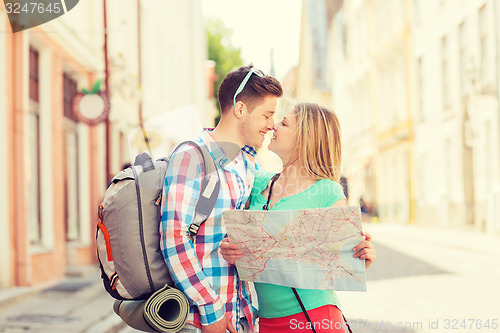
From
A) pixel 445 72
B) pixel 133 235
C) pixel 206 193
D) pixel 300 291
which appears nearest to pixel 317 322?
pixel 300 291

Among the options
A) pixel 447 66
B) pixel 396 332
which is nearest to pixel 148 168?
pixel 396 332

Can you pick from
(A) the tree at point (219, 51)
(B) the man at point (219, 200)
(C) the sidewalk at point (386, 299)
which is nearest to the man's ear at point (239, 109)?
(B) the man at point (219, 200)

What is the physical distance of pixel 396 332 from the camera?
615cm

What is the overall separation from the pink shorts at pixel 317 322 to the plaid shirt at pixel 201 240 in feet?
0.40

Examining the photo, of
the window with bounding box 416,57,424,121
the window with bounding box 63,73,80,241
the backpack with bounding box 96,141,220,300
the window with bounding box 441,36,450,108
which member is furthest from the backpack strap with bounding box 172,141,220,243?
the window with bounding box 416,57,424,121

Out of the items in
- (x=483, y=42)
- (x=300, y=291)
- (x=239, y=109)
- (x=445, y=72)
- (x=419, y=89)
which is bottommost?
(x=300, y=291)

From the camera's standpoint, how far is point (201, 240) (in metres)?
2.41

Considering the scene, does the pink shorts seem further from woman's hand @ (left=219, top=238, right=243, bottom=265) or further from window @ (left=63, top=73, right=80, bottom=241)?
window @ (left=63, top=73, right=80, bottom=241)

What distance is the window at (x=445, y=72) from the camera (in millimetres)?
23692

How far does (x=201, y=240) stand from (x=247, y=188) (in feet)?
0.93

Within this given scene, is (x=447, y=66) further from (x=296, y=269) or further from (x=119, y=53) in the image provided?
(x=296, y=269)

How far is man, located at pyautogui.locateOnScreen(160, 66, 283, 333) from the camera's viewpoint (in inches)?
89.4

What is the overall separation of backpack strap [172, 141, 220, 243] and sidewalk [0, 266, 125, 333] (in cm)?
442

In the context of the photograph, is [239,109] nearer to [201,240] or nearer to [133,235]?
[201,240]
